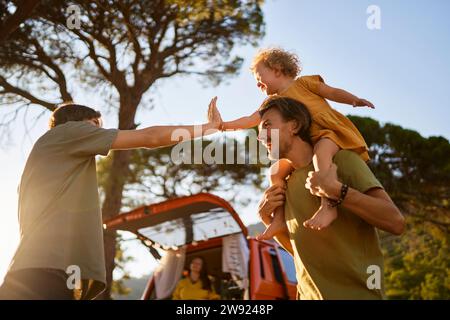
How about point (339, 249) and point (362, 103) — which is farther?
point (362, 103)

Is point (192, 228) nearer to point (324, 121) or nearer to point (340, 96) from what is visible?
point (340, 96)

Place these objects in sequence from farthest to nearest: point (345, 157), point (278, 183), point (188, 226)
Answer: point (188, 226) → point (278, 183) → point (345, 157)

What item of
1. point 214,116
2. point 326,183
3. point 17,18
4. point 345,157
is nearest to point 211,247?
point 17,18

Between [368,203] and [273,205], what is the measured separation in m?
0.62

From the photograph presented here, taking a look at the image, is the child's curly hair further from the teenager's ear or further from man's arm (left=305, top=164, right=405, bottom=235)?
man's arm (left=305, top=164, right=405, bottom=235)

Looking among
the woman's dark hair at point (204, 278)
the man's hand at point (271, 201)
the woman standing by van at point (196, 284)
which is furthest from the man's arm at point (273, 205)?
the woman's dark hair at point (204, 278)

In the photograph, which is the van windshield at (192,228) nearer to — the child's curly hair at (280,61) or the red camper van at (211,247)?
the red camper van at (211,247)

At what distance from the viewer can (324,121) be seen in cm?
289

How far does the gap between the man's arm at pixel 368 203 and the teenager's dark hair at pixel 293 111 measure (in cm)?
54

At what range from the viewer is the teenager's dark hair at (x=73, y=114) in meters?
2.78

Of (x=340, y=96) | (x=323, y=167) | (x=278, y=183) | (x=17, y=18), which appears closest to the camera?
(x=323, y=167)

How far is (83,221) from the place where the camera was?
7.82 ft

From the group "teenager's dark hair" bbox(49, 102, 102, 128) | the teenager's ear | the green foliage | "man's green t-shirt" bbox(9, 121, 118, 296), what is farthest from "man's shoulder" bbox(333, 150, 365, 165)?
the green foliage
